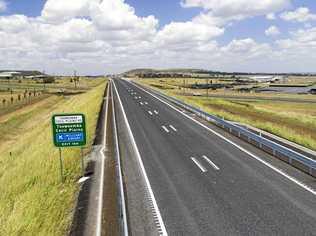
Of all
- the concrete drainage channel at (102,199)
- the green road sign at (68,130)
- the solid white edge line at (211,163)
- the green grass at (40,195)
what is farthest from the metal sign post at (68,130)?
the solid white edge line at (211,163)

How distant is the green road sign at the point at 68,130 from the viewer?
588 inches

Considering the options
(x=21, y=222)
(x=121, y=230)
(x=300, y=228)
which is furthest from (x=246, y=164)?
(x=21, y=222)

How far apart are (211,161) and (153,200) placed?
570 centimetres

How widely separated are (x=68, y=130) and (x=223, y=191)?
645 centimetres

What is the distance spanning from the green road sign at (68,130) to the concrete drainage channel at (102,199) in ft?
5.42

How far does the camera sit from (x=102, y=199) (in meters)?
12.7

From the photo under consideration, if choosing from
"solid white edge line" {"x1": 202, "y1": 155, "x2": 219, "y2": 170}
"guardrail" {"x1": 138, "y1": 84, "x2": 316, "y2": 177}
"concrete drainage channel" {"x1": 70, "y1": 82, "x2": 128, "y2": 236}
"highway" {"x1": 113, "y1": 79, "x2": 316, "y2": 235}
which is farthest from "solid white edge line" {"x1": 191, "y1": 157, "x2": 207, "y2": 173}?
"guardrail" {"x1": 138, "y1": 84, "x2": 316, "y2": 177}

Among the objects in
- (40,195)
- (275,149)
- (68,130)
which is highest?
(68,130)

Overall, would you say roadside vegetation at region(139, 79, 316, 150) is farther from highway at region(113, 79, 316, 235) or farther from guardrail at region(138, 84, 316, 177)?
highway at region(113, 79, 316, 235)

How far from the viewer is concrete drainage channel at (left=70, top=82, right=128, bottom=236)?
10242 mm

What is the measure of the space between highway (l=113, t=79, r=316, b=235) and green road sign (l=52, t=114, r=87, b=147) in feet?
10.4

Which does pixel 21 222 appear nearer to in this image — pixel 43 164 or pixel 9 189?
pixel 9 189

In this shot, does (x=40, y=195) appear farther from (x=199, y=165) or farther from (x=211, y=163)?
(x=211, y=163)

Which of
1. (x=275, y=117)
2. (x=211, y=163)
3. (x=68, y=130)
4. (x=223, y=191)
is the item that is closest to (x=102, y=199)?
(x=68, y=130)
